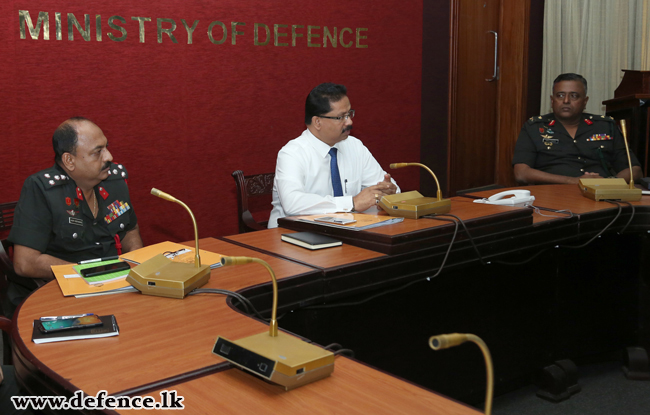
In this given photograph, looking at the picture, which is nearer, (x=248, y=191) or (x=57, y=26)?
(x=248, y=191)

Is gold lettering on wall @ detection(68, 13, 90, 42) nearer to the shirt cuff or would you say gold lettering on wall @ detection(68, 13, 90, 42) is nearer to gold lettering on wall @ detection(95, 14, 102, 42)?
gold lettering on wall @ detection(95, 14, 102, 42)

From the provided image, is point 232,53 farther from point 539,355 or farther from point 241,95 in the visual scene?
point 539,355

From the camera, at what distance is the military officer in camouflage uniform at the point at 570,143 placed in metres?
4.08

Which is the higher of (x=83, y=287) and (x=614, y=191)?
(x=614, y=191)

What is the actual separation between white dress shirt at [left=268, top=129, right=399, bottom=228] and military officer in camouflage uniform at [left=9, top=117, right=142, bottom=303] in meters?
0.77

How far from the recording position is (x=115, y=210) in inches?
104

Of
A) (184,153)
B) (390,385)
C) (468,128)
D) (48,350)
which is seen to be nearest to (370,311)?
(390,385)

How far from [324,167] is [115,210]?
3.43ft

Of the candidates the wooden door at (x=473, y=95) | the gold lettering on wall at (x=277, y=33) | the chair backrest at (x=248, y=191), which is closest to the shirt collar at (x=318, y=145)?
the chair backrest at (x=248, y=191)

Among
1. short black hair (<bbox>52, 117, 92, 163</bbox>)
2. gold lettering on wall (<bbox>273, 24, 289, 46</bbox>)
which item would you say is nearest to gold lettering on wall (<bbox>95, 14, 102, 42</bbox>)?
gold lettering on wall (<bbox>273, 24, 289, 46</bbox>)

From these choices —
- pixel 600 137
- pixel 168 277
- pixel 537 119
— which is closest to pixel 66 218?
pixel 168 277

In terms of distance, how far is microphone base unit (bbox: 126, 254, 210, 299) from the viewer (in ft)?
5.54

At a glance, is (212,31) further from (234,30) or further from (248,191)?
(248,191)

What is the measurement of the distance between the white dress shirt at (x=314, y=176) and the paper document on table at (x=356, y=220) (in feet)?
0.91
